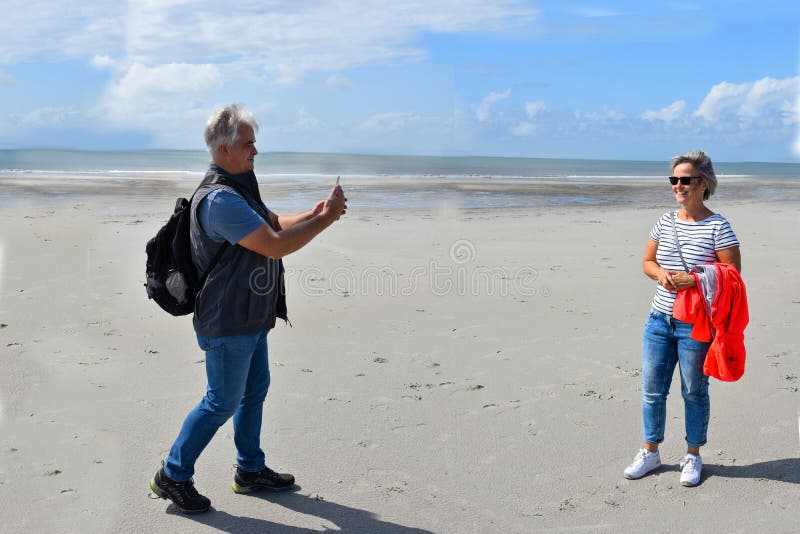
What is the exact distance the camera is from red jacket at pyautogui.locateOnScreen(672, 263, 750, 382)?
3508 millimetres

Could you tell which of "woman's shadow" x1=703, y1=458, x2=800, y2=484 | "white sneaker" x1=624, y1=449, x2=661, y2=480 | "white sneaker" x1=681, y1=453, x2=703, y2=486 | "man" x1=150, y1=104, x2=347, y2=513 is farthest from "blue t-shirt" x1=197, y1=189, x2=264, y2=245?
"woman's shadow" x1=703, y1=458, x2=800, y2=484

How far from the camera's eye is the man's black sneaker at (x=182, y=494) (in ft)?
11.3

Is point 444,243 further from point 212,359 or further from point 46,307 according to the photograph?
point 212,359

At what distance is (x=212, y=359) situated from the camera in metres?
3.31

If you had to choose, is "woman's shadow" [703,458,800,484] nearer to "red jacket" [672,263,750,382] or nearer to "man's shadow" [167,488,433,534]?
"red jacket" [672,263,750,382]

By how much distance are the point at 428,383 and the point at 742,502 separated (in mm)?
2282

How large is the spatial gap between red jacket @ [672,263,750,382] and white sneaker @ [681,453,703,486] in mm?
578

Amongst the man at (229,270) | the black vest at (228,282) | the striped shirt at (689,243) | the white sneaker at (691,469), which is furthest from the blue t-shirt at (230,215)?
the white sneaker at (691,469)

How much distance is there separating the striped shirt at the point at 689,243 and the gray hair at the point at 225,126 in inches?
84.6

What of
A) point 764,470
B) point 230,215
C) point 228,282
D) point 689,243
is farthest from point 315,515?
point 764,470

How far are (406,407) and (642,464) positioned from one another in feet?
5.24

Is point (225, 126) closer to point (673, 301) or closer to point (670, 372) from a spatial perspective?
point (673, 301)

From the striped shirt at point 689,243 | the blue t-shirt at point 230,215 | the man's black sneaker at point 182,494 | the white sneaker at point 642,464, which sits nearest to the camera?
the blue t-shirt at point 230,215

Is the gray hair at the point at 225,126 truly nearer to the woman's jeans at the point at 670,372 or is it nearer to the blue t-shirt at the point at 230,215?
the blue t-shirt at the point at 230,215
